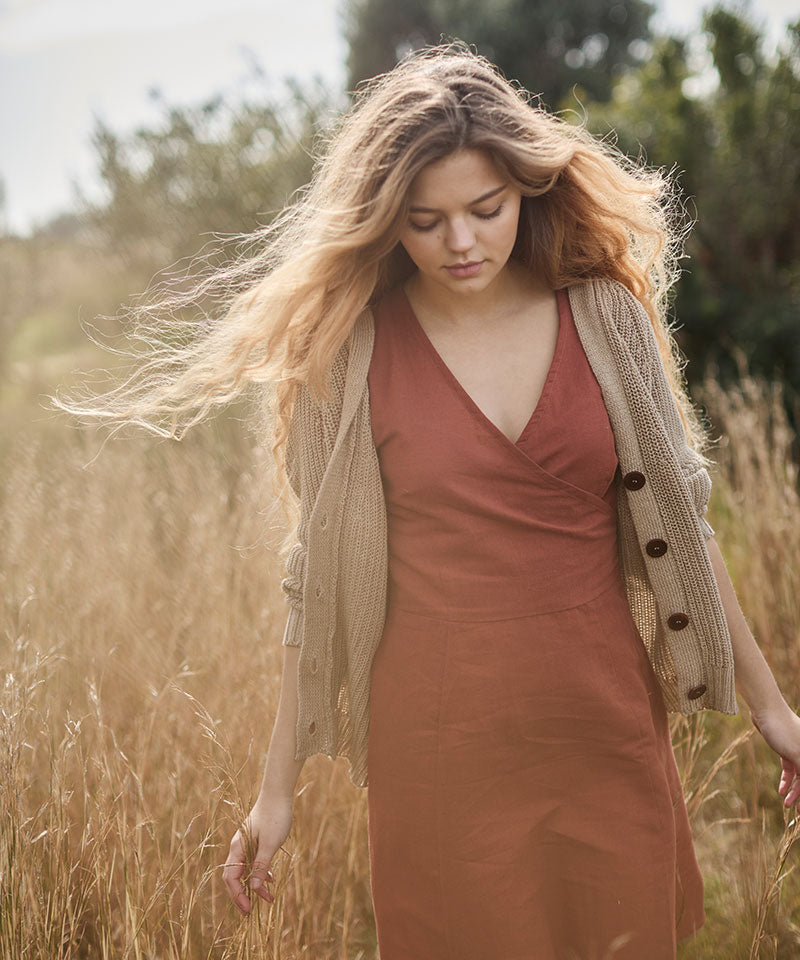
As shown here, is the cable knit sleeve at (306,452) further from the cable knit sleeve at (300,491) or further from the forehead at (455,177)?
the forehead at (455,177)

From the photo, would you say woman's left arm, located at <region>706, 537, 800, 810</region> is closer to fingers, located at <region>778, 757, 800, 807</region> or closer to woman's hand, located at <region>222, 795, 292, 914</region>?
fingers, located at <region>778, 757, 800, 807</region>

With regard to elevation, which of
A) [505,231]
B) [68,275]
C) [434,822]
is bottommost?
[434,822]

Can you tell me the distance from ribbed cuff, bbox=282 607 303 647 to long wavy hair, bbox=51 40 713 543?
11.3 inches

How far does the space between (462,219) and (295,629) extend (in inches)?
30.0

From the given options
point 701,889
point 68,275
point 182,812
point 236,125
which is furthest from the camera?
point 68,275

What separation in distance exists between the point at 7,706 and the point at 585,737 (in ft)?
3.36

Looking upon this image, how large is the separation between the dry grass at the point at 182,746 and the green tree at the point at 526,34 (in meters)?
10.4

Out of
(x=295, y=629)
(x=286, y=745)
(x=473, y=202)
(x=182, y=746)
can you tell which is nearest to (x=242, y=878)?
(x=286, y=745)

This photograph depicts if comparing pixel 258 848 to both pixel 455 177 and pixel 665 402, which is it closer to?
pixel 665 402

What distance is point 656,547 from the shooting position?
1549 mm

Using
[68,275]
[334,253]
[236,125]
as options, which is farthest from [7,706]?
[68,275]

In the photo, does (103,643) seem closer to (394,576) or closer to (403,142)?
(394,576)

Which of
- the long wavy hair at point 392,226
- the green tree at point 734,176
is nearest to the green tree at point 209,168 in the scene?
the green tree at point 734,176

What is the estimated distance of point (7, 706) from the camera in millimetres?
1604
